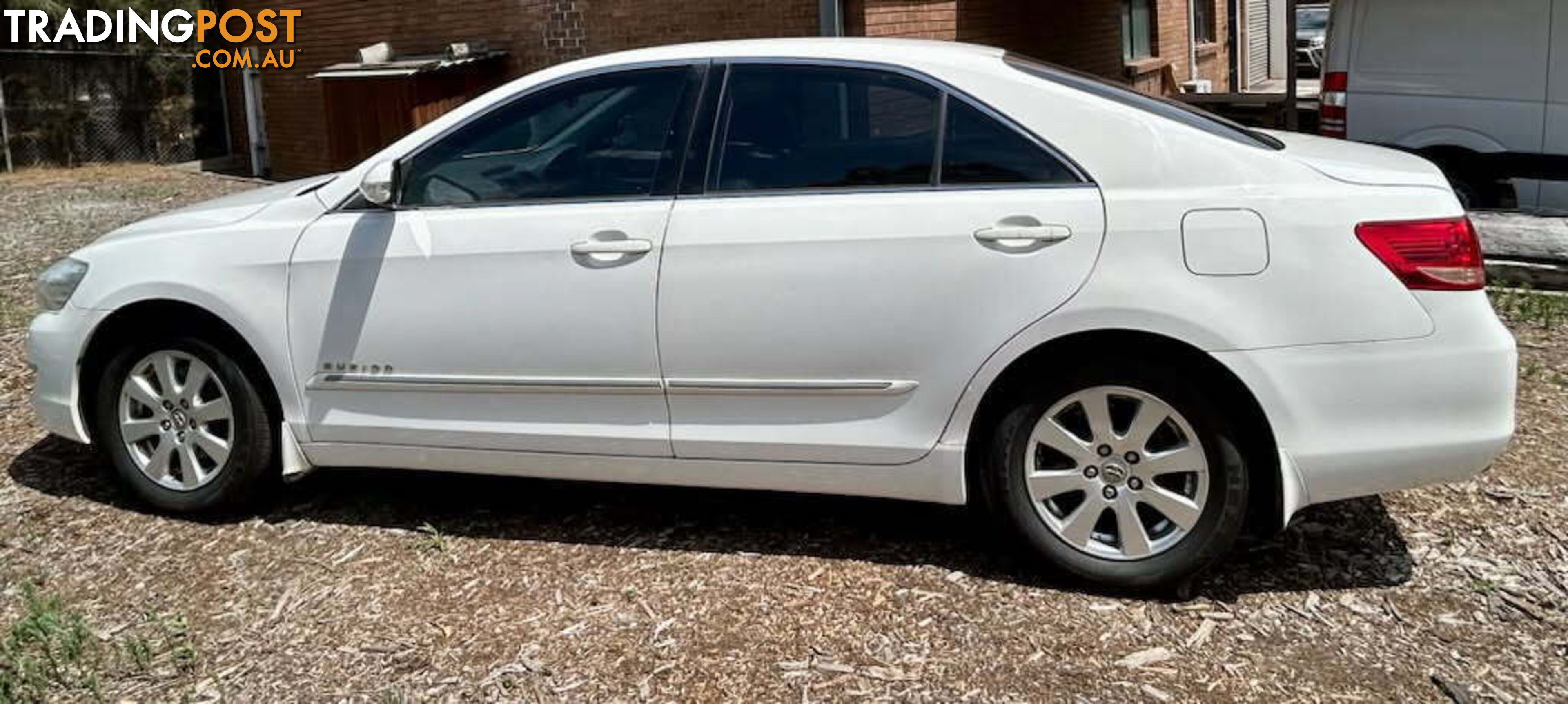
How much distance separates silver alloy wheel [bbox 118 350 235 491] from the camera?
189 inches

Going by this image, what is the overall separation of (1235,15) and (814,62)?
64.2ft

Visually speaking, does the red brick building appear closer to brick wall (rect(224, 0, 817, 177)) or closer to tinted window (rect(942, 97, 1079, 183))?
brick wall (rect(224, 0, 817, 177))

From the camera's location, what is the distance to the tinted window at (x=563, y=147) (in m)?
4.43

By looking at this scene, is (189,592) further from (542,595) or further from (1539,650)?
(1539,650)

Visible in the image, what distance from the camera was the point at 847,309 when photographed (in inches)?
161

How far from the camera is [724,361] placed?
423 centimetres

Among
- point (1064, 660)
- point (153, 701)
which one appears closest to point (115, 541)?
point (153, 701)

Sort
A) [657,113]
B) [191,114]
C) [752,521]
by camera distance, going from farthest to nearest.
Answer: [191,114] < [752,521] < [657,113]

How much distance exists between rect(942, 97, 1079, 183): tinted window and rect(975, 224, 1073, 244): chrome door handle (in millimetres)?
156

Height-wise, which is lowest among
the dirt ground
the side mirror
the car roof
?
the dirt ground

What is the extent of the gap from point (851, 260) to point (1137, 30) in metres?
13.7

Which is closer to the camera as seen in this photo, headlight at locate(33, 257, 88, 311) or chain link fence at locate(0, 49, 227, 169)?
headlight at locate(33, 257, 88, 311)

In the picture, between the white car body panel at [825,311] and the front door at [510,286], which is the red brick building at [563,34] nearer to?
the front door at [510,286]

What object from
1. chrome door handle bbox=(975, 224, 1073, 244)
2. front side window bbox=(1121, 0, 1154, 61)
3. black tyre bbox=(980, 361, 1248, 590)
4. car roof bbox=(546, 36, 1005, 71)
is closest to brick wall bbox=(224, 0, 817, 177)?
front side window bbox=(1121, 0, 1154, 61)
